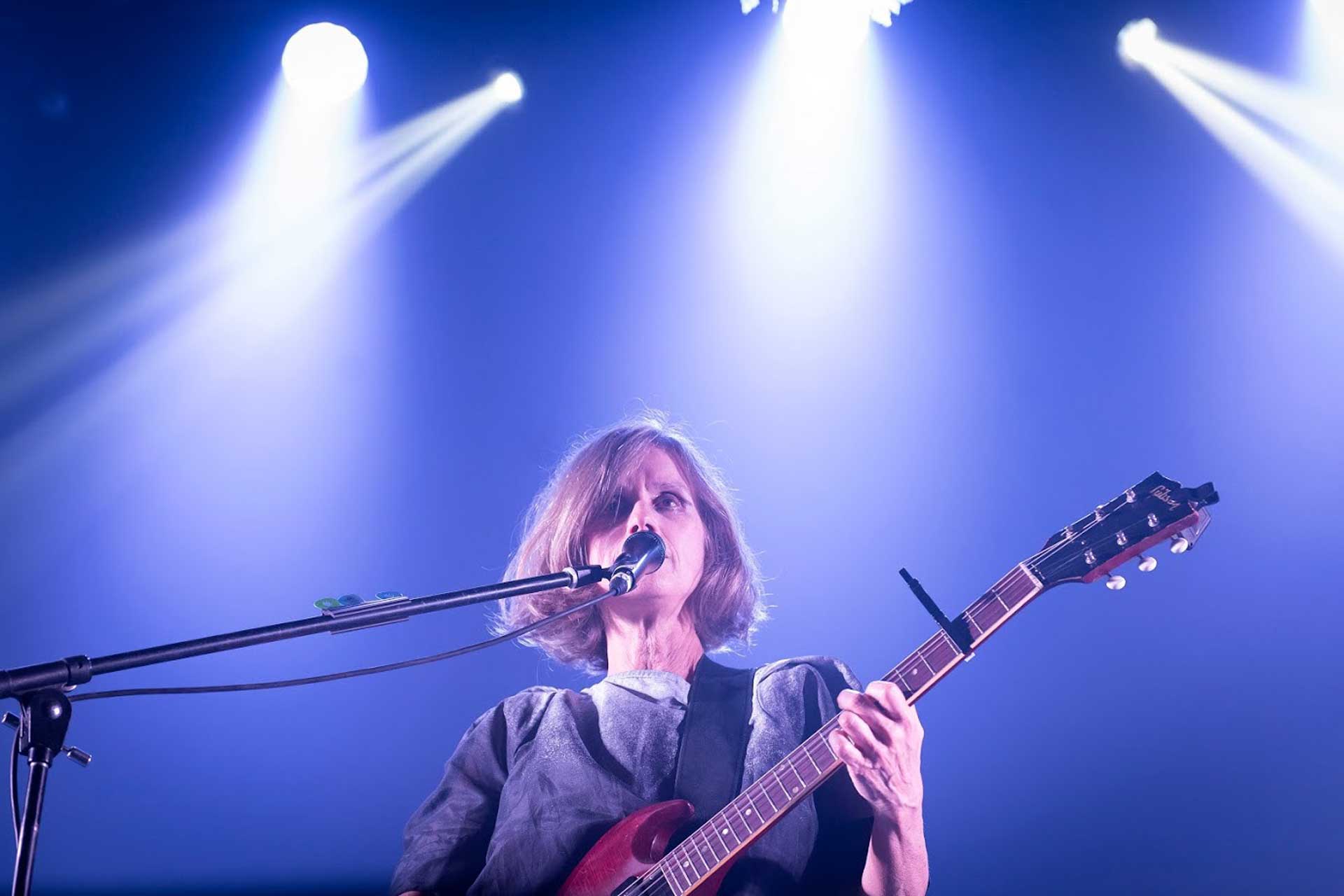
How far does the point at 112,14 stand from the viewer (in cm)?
382

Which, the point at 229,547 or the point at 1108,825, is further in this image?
the point at 229,547

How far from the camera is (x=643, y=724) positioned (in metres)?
2.63

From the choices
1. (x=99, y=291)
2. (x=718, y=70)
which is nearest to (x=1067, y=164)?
(x=718, y=70)

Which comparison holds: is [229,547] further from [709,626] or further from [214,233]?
[709,626]

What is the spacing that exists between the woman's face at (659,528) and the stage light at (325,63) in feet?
6.36

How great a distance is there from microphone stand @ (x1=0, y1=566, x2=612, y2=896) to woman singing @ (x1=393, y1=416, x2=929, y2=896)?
27.8 inches

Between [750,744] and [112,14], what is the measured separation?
3.63 meters

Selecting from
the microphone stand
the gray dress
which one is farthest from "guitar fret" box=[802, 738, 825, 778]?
the microphone stand

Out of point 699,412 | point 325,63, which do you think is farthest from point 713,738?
point 325,63

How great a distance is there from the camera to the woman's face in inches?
110

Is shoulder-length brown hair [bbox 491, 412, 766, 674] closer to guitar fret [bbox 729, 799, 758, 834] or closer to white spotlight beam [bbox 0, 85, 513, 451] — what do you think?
guitar fret [bbox 729, 799, 758, 834]

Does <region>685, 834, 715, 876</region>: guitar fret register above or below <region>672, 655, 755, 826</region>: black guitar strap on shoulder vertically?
below

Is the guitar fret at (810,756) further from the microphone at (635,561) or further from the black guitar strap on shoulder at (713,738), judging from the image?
the microphone at (635,561)

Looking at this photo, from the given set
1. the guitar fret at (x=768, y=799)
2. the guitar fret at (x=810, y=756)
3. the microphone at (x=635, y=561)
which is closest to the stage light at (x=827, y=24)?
the microphone at (x=635, y=561)
